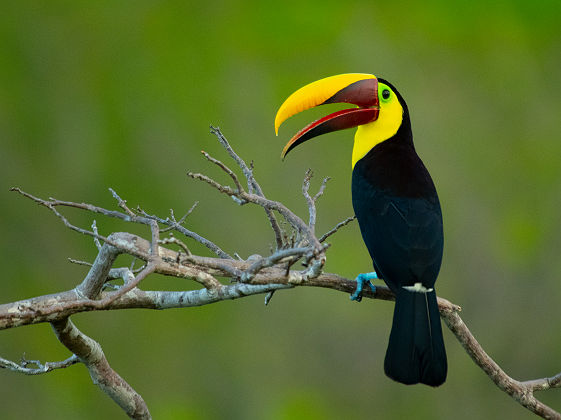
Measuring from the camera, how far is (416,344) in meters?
2.53

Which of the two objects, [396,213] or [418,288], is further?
[396,213]

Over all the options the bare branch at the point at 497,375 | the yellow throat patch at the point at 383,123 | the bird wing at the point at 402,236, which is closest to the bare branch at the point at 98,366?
the bird wing at the point at 402,236

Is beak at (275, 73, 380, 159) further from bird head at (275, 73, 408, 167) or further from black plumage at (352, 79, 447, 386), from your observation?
black plumage at (352, 79, 447, 386)

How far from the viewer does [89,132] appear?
235 inches

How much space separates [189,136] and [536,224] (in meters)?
2.90

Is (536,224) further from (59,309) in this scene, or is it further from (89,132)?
(59,309)

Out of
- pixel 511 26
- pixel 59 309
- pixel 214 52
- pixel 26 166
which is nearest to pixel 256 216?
pixel 214 52

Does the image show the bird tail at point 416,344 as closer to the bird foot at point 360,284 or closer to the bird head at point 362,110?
the bird foot at point 360,284

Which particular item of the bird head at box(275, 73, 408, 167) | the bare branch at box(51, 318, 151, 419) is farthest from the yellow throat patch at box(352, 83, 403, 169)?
the bare branch at box(51, 318, 151, 419)

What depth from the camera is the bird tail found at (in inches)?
98.7

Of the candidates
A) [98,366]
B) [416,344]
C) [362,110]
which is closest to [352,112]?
[362,110]

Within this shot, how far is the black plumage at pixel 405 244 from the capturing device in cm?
252

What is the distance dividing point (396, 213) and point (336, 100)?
613 mm

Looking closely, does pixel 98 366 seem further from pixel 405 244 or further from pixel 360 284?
pixel 405 244
